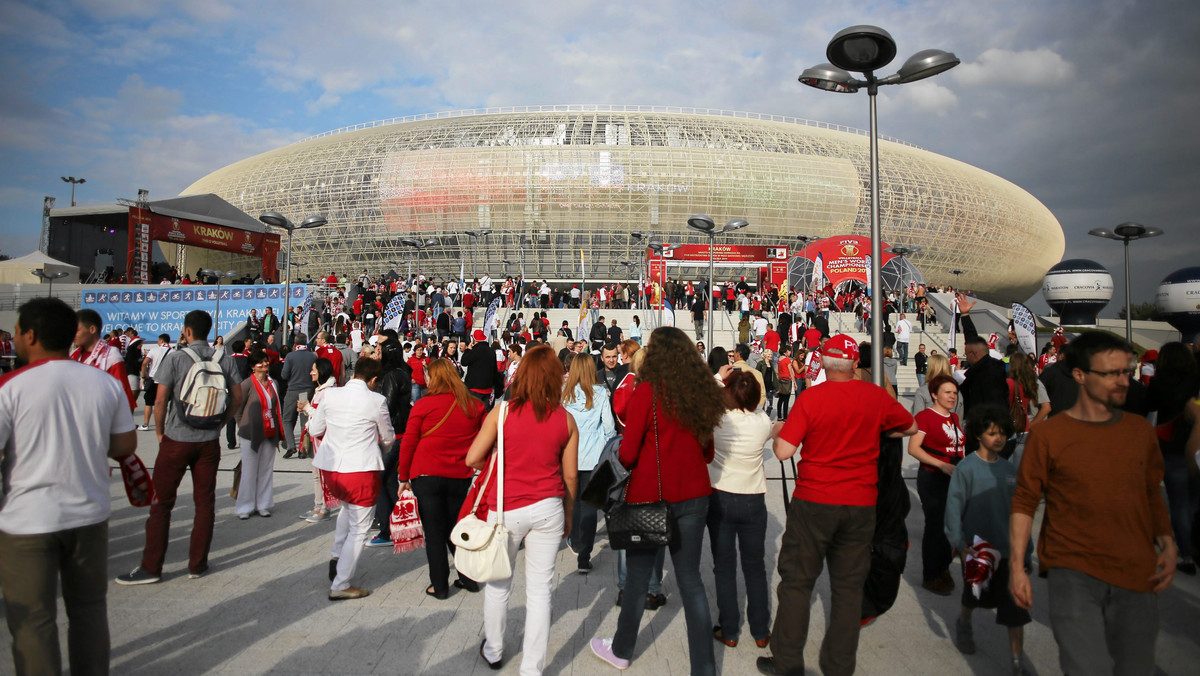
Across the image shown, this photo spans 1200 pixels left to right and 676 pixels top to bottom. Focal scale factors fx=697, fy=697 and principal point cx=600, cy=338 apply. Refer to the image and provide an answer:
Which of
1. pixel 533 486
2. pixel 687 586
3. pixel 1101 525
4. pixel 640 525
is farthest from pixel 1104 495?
pixel 533 486

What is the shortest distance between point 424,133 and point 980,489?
54.0m

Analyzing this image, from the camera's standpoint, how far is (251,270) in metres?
57.2

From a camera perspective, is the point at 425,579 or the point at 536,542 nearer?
the point at 536,542

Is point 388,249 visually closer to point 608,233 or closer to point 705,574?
point 608,233

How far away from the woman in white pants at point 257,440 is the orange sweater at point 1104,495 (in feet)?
20.2

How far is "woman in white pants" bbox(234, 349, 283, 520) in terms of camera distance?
258 inches

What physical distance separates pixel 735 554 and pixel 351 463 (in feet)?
8.27

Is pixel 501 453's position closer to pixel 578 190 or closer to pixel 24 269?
pixel 24 269

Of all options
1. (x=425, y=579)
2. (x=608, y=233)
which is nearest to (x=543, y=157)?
(x=608, y=233)

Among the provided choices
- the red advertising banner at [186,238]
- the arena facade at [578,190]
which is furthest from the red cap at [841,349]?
the arena facade at [578,190]

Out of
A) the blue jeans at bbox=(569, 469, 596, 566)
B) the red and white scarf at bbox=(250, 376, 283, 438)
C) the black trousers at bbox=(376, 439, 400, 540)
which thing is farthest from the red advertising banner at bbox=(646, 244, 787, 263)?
the blue jeans at bbox=(569, 469, 596, 566)

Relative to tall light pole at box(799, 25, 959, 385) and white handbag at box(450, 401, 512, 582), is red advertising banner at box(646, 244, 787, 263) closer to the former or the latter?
tall light pole at box(799, 25, 959, 385)

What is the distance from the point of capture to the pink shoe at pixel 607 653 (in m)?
3.61

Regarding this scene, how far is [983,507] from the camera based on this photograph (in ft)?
13.2
